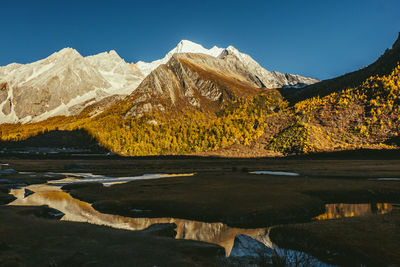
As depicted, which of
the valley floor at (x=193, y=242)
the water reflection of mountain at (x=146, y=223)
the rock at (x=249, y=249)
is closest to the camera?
the valley floor at (x=193, y=242)

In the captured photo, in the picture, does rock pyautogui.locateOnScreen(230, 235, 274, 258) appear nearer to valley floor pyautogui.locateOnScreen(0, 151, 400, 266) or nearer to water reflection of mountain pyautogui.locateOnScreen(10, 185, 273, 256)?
valley floor pyautogui.locateOnScreen(0, 151, 400, 266)

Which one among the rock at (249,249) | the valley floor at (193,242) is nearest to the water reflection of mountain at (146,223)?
the valley floor at (193,242)

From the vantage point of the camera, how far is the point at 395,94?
636 ft

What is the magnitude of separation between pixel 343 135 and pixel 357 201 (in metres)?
167

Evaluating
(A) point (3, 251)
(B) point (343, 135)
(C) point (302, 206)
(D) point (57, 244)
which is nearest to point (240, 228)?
(C) point (302, 206)

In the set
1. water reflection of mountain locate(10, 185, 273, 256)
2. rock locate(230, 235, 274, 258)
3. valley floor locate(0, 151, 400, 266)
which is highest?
rock locate(230, 235, 274, 258)

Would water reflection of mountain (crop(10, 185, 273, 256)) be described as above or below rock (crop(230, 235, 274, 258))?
below

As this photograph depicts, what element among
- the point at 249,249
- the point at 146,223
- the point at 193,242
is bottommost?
the point at 146,223

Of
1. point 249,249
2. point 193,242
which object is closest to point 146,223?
point 193,242

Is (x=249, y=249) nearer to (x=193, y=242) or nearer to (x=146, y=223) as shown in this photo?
(x=193, y=242)

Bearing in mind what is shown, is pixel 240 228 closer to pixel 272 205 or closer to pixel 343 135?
pixel 272 205

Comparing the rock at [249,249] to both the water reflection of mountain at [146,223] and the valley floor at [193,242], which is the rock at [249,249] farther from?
the water reflection of mountain at [146,223]

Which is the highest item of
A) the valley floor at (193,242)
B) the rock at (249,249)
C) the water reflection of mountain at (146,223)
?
the rock at (249,249)

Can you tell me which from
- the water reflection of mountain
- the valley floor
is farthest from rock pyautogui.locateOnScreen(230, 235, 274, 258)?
the water reflection of mountain
